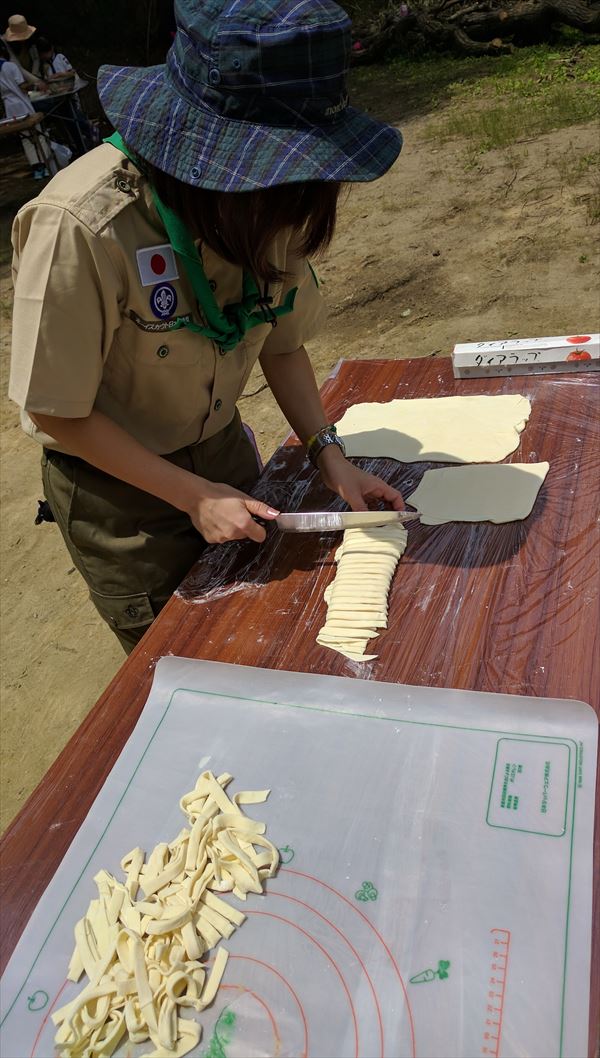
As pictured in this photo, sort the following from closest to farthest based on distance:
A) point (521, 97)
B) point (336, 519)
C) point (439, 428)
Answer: point (336, 519) → point (439, 428) → point (521, 97)

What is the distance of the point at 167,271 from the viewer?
1413 millimetres

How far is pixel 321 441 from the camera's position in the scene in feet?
6.25

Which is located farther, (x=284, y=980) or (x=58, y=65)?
(x=58, y=65)

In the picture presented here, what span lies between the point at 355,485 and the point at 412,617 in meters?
0.41

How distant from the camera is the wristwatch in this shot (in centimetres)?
190

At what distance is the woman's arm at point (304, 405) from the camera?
184 centimetres

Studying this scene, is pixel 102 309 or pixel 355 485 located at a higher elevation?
pixel 102 309

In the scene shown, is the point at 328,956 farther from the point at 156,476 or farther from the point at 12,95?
the point at 12,95

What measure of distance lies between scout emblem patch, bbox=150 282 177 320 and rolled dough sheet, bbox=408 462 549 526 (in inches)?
28.9

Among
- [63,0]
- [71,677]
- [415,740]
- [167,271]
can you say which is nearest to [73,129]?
[63,0]

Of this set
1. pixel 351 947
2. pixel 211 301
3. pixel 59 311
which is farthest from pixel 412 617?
pixel 59 311

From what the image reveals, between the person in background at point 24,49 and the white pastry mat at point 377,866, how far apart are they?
31.1 feet

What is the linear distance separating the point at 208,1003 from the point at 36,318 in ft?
3.59

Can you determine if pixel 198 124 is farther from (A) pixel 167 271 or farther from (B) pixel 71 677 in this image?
(B) pixel 71 677
